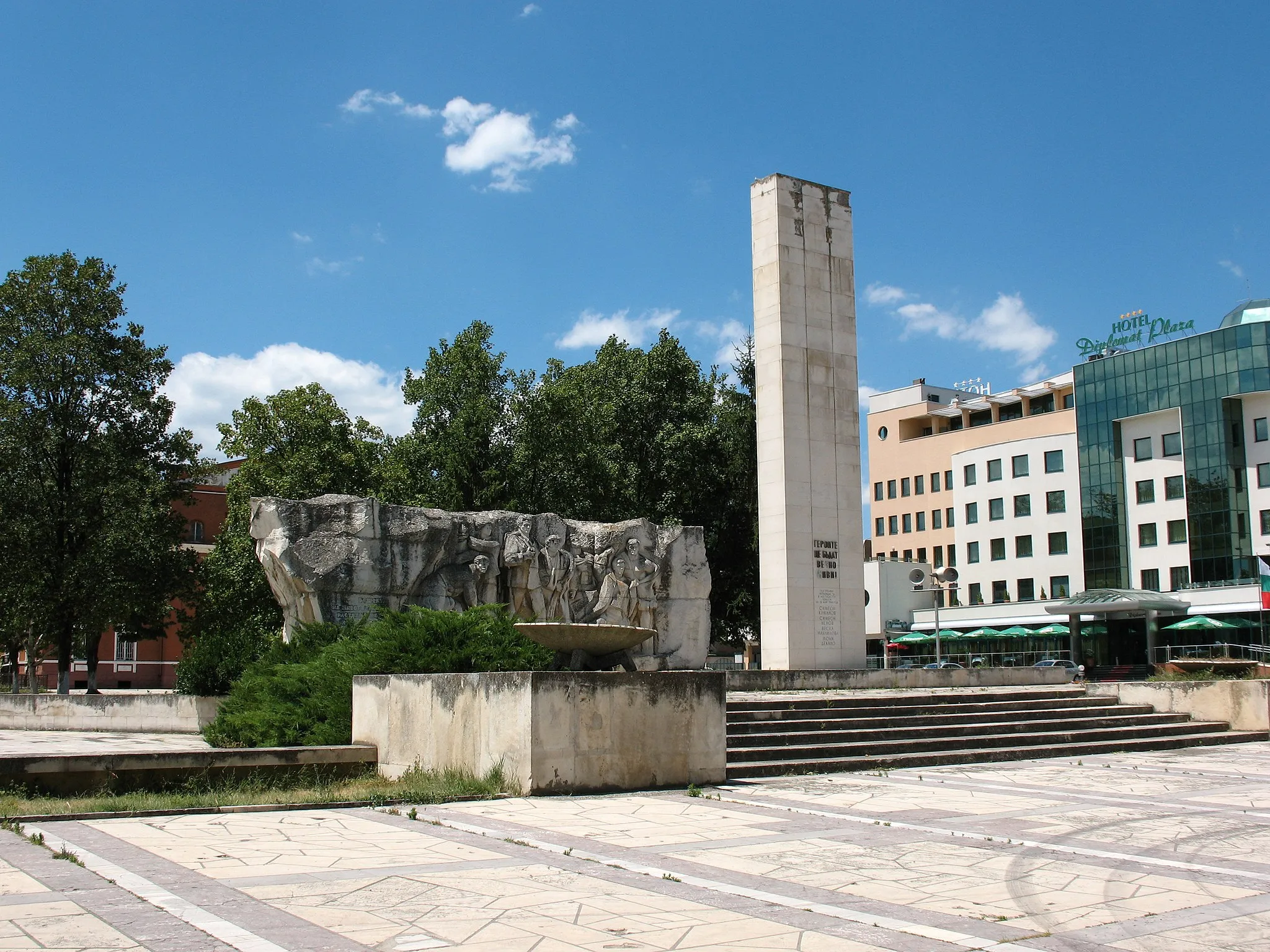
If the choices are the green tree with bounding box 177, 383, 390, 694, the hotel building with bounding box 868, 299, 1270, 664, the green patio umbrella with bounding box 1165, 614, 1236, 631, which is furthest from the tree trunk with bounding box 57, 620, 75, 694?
the hotel building with bounding box 868, 299, 1270, 664

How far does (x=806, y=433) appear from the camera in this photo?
2520cm

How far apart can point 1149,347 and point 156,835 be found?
60.0m

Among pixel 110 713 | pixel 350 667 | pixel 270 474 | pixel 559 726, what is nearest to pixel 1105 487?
pixel 270 474

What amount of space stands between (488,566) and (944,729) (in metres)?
8.03

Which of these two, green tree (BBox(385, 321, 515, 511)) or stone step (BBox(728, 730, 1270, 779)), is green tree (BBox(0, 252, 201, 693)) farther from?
stone step (BBox(728, 730, 1270, 779))

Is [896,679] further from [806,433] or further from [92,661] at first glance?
[92,661]

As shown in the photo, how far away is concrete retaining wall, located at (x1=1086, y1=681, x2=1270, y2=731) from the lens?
1839cm

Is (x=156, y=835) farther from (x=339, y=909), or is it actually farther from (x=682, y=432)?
(x=682, y=432)

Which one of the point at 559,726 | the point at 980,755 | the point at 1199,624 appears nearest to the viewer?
the point at 559,726

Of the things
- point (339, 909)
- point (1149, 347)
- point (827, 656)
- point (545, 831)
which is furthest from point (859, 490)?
point (1149, 347)

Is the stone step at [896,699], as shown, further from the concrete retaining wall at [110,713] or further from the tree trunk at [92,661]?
the tree trunk at [92,661]

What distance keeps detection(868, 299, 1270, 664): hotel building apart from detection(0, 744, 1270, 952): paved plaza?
47.8m

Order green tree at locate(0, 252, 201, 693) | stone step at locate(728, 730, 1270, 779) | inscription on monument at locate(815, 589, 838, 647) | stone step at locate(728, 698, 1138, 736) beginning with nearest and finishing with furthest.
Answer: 1. stone step at locate(728, 730, 1270, 779)
2. stone step at locate(728, 698, 1138, 736)
3. inscription on monument at locate(815, 589, 838, 647)
4. green tree at locate(0, 252, 201, 693)

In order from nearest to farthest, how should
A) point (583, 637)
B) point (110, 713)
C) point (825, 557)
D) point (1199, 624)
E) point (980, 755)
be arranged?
point (583, 637), point (980, 755), point (110, 713), point (825, 557), point (1199, 624)
